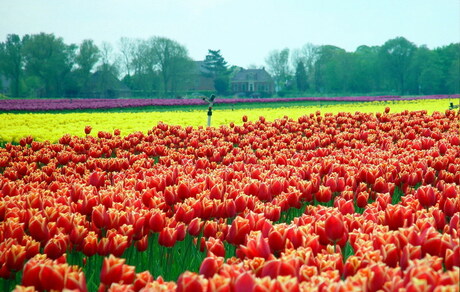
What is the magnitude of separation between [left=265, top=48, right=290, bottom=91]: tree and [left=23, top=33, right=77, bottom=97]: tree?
55124mm

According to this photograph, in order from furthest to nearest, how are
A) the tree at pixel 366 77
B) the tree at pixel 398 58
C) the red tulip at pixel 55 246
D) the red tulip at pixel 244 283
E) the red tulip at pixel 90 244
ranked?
the tree at pixel 366 77, the tree at pixel 398 58, the red tulip at pixel 90 244, the red tulip at pixel 55 246, the red tulip at pixel 244 283

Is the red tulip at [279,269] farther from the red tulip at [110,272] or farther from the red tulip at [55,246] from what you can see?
the red tulip at [55,246]

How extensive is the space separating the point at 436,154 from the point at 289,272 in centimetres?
499

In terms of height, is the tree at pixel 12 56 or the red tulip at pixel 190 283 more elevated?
the tree at pixel 12 56

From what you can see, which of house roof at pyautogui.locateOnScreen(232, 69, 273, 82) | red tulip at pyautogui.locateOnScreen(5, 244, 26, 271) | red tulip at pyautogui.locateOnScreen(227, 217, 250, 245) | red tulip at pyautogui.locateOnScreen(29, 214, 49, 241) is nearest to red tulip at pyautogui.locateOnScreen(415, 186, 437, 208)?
red tulip at pyautogui.locateOnScreen(227, 217, 250, 245)

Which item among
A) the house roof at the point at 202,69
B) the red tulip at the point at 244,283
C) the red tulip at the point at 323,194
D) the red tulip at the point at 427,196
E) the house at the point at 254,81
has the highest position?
the house roof at the point at 202,69

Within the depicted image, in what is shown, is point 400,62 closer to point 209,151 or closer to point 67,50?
point 67,50

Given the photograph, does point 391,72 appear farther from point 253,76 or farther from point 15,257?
point 15,257

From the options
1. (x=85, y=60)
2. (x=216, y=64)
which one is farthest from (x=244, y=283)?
(x=216, y=64)

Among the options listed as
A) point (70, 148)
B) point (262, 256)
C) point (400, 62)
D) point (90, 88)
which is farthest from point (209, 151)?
point (400, 62)

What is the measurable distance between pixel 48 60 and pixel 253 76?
54.9m

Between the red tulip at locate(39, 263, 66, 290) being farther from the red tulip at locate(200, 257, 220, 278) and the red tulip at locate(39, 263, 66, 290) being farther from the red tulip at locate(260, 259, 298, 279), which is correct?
the red tulip at locate(260, 259, 298, 279)

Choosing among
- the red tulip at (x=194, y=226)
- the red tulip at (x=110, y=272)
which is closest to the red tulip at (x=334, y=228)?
the red tulip at (x=194, y=226)

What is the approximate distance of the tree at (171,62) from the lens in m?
85.1
